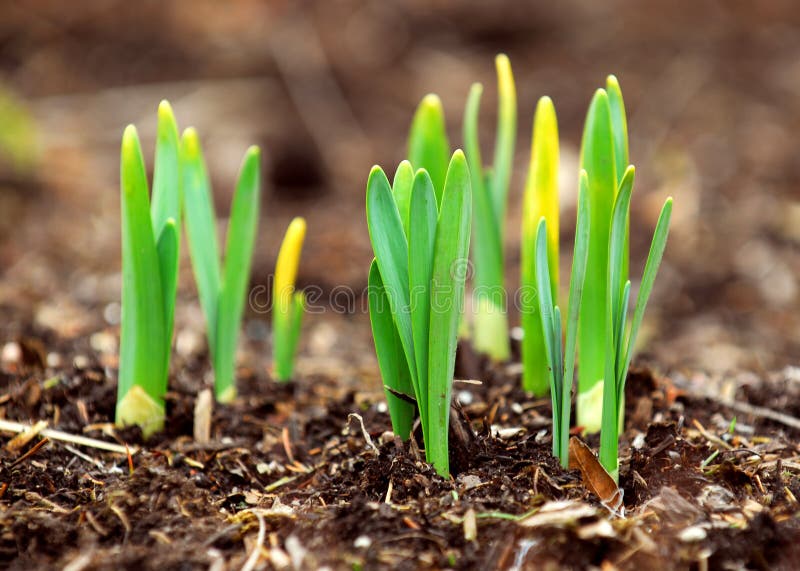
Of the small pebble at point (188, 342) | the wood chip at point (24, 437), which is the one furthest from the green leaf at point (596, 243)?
the small pebble at point (188, 342)

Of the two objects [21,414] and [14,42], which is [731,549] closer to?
[21,414]

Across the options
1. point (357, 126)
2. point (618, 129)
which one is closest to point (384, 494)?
point (618, 129)

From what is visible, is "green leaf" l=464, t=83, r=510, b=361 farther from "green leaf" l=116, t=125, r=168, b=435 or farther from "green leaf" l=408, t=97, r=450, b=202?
"green leaf" l=116, t=125, r=168, b=435

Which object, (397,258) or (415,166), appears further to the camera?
(415,166)

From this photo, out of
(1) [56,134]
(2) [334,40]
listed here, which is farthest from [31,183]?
Result: (2) [334,40]

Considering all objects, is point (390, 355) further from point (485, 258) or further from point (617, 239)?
point (485, 258)

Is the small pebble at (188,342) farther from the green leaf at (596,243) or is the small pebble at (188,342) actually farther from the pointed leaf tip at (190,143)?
the green leaf at (596,243)
